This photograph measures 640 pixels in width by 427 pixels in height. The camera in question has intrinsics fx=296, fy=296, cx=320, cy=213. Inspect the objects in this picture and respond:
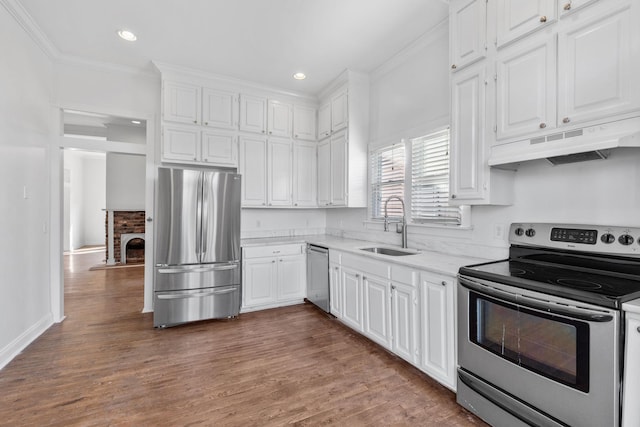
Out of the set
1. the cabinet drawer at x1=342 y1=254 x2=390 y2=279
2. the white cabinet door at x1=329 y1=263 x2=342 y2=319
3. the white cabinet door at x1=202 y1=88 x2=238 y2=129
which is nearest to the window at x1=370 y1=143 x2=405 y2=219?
the cabinet drawer at x1=342 y1=254 x2=390 y2=279

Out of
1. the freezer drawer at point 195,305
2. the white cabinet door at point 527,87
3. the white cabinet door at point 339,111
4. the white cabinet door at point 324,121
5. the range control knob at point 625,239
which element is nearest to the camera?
the range control knob at point 625,239

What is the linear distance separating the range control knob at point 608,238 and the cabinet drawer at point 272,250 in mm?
3004

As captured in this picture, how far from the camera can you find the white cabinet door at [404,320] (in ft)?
7.50

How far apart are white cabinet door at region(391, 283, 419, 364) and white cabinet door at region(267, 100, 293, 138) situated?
2.80 metres

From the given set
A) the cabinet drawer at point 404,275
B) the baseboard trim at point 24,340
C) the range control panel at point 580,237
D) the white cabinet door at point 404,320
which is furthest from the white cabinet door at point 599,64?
the baseboard trim at point 24,340

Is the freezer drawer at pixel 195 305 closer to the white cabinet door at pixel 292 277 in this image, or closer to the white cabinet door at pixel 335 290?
the white cabinet door at pixel 292 277

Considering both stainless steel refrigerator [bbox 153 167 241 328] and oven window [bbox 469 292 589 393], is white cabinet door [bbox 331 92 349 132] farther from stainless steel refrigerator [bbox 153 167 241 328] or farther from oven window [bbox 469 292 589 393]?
oven window [bbox 469 292 589 393]

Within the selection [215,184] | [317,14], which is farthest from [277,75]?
[215,184]

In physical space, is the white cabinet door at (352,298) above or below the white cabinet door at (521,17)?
below

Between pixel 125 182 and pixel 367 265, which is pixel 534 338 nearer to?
pixel 367 265

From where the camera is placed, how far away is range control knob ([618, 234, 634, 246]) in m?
1.59

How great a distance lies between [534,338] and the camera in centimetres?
153

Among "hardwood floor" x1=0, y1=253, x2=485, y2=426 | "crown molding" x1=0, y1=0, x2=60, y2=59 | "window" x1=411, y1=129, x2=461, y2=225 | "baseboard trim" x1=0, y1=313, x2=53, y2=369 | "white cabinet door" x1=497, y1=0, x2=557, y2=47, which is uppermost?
"crown molding" x1=0, y1=0, x2=60, y2=59

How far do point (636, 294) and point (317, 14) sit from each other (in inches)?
113
